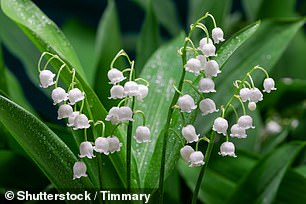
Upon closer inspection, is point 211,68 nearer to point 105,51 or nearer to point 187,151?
point 187,151

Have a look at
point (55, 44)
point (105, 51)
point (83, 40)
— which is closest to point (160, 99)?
point (55, 44)

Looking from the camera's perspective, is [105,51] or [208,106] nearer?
[208,106]

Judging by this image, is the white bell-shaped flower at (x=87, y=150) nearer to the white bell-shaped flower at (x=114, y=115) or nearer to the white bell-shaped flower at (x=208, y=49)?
the white bell-shaped flower at (x=114, y=115)

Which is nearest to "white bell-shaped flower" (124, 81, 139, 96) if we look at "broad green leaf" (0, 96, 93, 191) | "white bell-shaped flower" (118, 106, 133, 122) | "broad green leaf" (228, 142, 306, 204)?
"white bell-shaped flower" (118, 106, 133, 122)

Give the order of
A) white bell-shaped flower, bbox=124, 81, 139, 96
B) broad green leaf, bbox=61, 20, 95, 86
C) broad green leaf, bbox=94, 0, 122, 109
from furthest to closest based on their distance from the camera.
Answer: broad green leaf, bbox=61, 20, 95, 86, broad green leaf, bbox=94, 0, 122, 109, white bell-shaped flower, bbox=124, 81, 139, 96

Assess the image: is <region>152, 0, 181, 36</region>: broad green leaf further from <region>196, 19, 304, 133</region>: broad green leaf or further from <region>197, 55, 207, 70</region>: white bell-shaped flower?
<region>197, 55, 207, 70</region>: white bell-shaped flower

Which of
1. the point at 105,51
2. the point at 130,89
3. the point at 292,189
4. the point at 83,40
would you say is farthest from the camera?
the point at 83,40

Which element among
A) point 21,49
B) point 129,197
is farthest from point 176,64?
point 21,49
